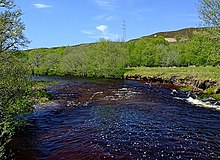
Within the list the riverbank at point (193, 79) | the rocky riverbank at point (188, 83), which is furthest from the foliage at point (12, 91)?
the rocky riverbank at point (188, 83)

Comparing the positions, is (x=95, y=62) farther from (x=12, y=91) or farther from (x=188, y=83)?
(x=12, y=91)

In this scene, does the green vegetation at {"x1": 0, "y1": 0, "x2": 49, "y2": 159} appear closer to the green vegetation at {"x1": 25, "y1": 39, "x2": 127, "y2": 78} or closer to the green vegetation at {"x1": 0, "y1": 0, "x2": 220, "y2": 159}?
the green vegetation at {"x1": 0, "y1": 0, "x2": 220, "y2": 159}

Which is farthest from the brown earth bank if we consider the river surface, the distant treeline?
the river surface

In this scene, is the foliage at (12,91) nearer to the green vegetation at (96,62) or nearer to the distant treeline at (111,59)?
the distant treeline at (111,59)

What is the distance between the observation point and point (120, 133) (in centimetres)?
1884

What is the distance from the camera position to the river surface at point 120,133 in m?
14.9

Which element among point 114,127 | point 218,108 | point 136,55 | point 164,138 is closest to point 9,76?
point 114,127

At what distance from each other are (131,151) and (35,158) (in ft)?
18.6

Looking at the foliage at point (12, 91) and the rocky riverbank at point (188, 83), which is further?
the rocky riverbank at point (188, 83)

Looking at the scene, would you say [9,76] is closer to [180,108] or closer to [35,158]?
[35,158]

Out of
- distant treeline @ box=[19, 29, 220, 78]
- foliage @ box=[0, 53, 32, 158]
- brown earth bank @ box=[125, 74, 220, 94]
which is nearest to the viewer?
foliage @ box=[0, 53, 32, 158]

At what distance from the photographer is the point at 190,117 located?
77.6 ft

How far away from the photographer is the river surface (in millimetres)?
14888

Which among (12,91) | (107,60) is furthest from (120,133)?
(107,60)
